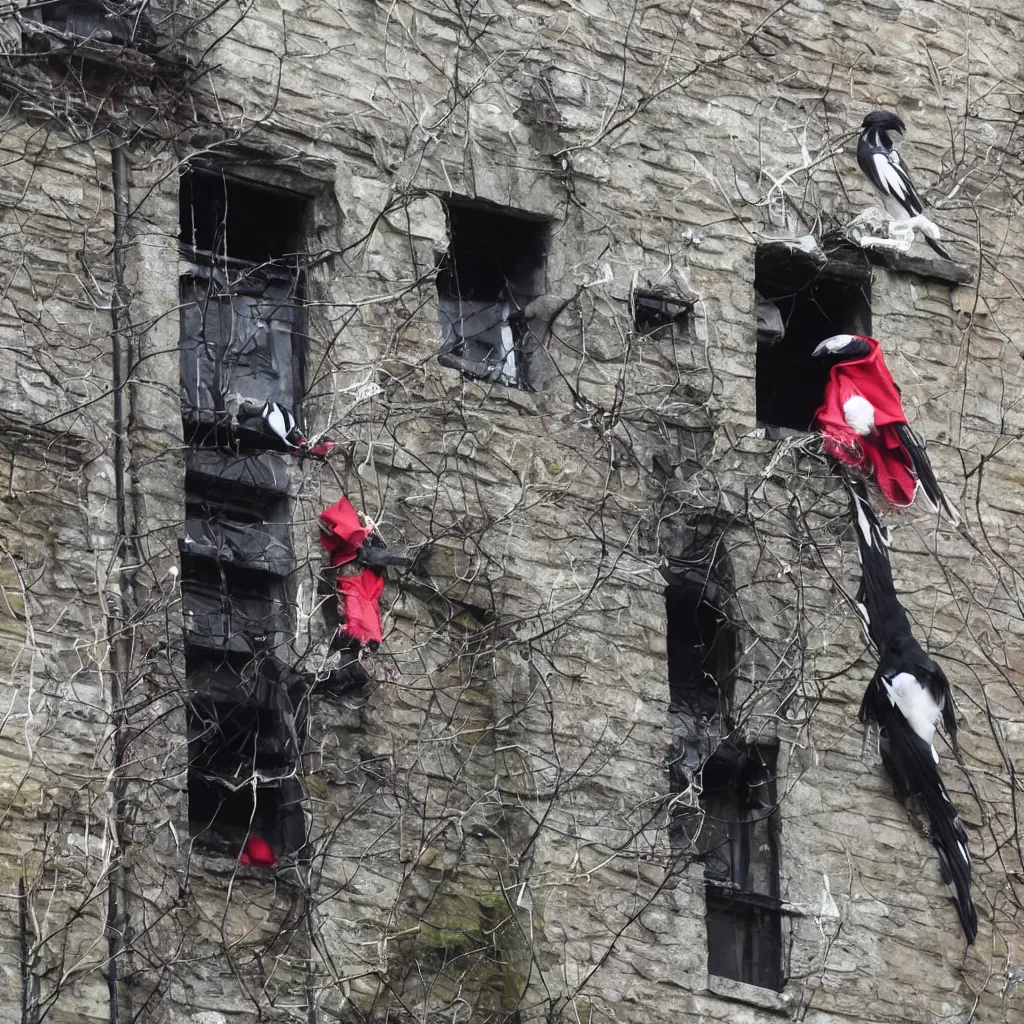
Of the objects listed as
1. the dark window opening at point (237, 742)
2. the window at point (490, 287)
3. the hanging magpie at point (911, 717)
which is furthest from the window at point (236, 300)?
the hanging magpie at point (911, 717)

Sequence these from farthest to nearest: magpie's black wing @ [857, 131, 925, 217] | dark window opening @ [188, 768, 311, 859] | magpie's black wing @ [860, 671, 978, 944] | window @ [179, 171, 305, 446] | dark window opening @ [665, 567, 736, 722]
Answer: magpie's black wing @ [857, 131, 925, 217] → dark window opening @ [665, 567, 736, 722] → magpie's black wing @ [860, 671, 978, 944] → window @ [179, 171, 305, 446] → dark window opening @ [188, 768, 311, 859]

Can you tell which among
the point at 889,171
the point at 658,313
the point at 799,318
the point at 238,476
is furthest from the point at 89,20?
the point at 889,171

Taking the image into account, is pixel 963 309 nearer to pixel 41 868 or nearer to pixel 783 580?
pixel 783 580

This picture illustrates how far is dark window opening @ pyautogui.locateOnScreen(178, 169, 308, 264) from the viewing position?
34.3ft

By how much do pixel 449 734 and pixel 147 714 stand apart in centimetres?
115

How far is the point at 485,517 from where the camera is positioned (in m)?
10.4

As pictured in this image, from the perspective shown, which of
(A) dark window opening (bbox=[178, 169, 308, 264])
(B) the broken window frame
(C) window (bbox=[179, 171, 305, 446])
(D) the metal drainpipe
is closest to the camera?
(D) the metal drainpipe

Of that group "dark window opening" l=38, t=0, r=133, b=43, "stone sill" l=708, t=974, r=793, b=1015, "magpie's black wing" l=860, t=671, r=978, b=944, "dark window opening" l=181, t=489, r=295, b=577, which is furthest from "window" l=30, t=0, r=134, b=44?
"stone sill" l=708, t=974, r=793, b=1015

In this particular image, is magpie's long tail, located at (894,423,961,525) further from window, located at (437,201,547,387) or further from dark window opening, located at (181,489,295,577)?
dark window opening, located at (181,489,295,577)

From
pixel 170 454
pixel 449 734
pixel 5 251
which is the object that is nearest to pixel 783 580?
pixel 449 734

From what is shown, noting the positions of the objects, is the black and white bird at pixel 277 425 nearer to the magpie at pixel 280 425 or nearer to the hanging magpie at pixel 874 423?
the magpie at pixel 280 425

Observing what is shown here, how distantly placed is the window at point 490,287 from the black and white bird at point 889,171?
1.42m

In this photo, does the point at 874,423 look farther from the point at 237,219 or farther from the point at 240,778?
the point at 240,778

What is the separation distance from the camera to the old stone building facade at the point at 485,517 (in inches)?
371
